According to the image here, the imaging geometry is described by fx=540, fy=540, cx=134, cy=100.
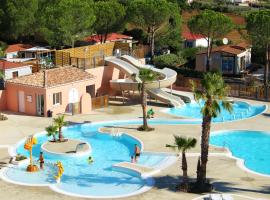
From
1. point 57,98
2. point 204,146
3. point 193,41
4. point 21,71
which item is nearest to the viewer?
point 204,146

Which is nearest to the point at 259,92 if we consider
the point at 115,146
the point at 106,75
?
the point at 106,75

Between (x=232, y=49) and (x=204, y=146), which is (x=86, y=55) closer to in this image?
(x=232, y=49)

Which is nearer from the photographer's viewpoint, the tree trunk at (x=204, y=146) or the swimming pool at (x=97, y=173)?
the tree trunk at (x=204, y=146)

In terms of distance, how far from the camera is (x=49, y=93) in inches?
1855

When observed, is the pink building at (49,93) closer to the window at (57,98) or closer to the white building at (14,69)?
the window at (57,98)

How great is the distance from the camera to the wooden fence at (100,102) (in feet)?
167

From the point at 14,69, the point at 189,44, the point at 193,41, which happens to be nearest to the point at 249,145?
the point at 14,69

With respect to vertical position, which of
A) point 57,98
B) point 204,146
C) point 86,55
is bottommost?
point 57,98

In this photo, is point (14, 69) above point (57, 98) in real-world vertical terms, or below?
above

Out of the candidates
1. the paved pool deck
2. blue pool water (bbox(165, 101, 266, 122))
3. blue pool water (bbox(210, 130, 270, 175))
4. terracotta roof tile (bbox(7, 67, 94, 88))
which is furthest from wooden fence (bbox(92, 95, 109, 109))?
blue pool water (bbox(210, 130, 270, 175))

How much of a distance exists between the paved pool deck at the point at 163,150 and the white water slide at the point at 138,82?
165 centimetres

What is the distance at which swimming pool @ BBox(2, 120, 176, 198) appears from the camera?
30719mm

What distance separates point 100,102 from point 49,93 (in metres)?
6.01

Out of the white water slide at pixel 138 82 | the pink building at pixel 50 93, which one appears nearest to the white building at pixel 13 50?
the white water slide at pixel 138 82
